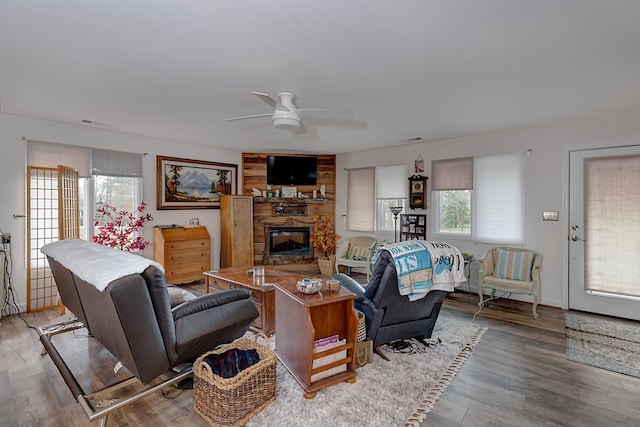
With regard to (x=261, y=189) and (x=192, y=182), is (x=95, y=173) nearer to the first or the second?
(x=192, y=182)

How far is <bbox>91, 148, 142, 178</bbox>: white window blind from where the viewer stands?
179 inches

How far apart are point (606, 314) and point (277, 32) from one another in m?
4.89

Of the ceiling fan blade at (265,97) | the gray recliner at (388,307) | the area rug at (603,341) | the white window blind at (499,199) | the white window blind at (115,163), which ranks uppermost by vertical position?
the ceiling fan blade at (265,97)

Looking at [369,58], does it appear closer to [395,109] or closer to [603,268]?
[395,109]

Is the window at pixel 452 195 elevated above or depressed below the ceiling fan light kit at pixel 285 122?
below

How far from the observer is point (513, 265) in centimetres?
423

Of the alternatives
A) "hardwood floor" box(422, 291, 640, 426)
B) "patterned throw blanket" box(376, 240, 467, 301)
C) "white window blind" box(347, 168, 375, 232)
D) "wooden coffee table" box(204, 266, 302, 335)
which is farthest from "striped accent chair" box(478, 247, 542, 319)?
"wooden coffee table" box(204, 266, 302, 335)

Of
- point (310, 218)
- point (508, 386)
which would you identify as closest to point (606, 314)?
point (508, 386)

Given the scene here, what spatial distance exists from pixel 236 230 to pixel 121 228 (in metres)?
1.79

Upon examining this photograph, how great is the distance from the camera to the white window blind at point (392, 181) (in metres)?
5.66

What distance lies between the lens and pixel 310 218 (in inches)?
258

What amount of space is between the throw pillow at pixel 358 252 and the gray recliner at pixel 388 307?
2643 mm

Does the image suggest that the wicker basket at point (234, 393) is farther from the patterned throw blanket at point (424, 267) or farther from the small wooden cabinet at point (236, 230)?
the small wooden cabinet at point (236, 230)

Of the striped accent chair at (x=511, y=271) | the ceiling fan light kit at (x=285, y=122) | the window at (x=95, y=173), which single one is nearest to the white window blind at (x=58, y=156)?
the window at (x=95, y=173)
